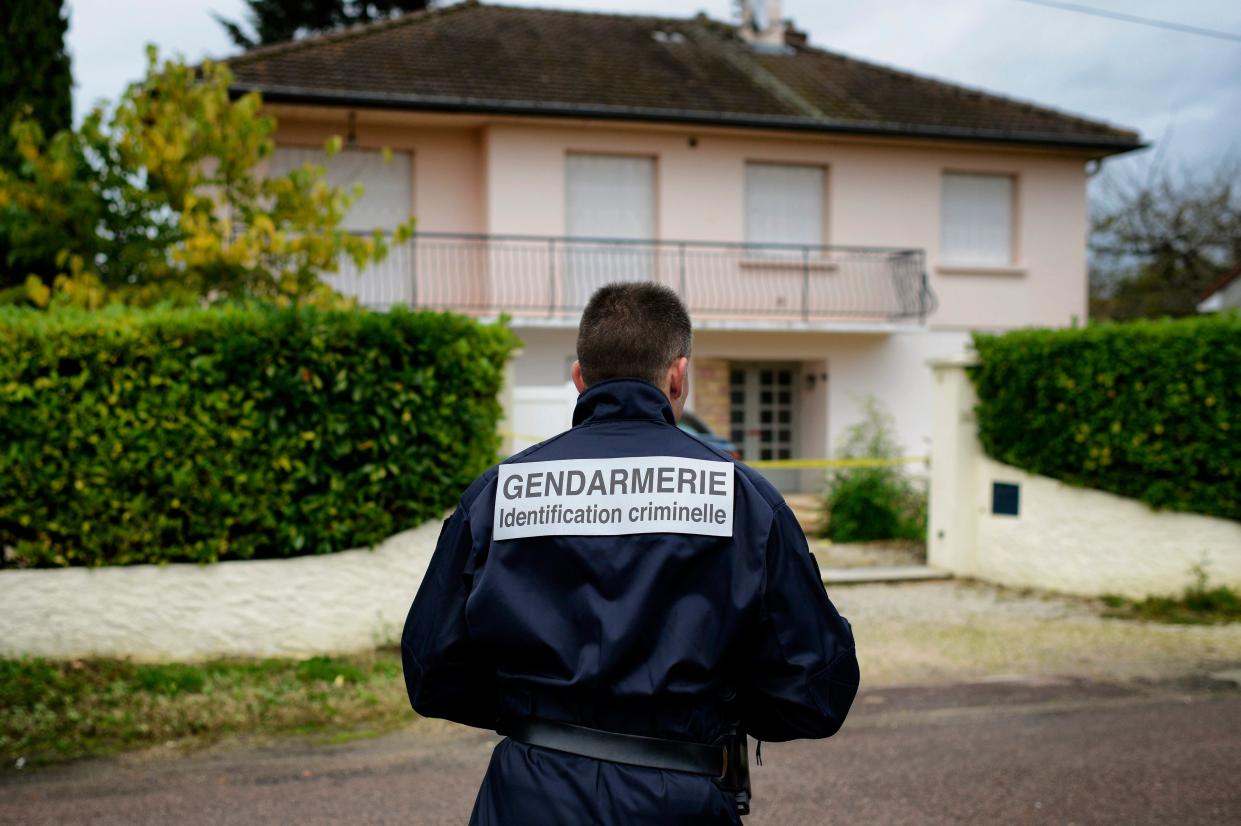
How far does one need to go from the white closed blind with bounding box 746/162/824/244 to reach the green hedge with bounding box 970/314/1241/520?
29.9 ft

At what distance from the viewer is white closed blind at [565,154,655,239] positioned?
18422mm

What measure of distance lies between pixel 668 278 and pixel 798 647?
16628 mm

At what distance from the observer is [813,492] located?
18906 mm

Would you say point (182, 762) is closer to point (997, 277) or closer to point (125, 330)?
point (125, 330)

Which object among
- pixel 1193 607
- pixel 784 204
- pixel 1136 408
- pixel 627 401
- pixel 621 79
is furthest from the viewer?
pixel 784 204

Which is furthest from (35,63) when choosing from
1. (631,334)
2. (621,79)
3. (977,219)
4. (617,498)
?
(977,219)

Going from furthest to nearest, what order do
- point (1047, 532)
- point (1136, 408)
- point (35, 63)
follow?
1. point (35, 63)
2. point (1047, 532)
3. point (1136, 408)

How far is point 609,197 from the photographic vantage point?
61.1ft

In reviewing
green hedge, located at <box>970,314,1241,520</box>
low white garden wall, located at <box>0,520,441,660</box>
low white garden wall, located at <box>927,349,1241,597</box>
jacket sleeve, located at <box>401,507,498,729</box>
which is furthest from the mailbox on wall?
jacket sleeve, located at <box>401,507,498,729</box>

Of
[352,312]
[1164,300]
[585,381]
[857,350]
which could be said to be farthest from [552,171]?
[1164,300]

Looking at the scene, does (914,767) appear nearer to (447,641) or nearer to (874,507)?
(447,641)

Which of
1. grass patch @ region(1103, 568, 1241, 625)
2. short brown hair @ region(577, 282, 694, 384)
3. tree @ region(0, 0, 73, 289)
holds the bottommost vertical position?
grass patch @ region(1103, 568, 1241, 625)

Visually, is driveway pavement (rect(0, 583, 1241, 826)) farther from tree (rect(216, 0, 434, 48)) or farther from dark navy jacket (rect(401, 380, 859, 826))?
tree (rect(216, 0, 434, 48))

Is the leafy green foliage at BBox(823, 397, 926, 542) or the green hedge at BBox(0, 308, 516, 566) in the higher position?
the green hedge at BBox(0, 308, 516, 566)
